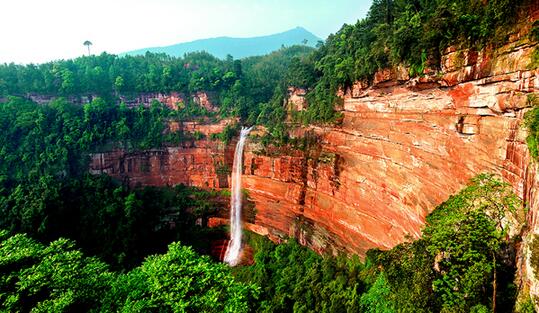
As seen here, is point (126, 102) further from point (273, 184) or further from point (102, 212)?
point (273, 184)

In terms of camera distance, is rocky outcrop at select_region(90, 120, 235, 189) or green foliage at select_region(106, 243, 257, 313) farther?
rocky outcrop at select_region(90, 120, 235, 189)

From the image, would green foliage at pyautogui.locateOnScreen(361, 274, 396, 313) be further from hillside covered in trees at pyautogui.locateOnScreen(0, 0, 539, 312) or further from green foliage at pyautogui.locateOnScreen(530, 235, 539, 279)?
green foliage at pyautogui.locateOnScreen(530, 235, 539, 279)

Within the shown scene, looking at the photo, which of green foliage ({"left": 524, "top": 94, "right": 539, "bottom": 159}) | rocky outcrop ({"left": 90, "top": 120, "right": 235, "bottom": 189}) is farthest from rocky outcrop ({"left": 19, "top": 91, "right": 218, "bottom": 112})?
green foliage ({"left": 524, "top": 94, "right": 539, "bottom": 159})

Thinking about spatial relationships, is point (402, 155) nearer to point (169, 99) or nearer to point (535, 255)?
point (535, 255)

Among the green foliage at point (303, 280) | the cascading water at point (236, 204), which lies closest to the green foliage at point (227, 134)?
the cascading water at point (236, 204)

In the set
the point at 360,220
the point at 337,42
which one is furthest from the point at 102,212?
the point at 337,42
